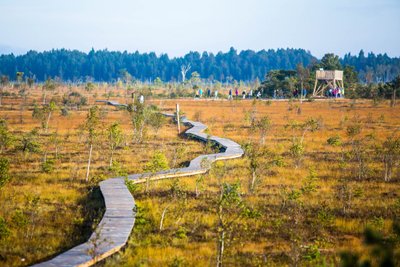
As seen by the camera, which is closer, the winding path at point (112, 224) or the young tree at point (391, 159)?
the winding path at point (112, 224)

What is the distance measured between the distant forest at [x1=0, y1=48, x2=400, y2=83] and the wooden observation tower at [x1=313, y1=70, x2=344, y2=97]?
218 ft

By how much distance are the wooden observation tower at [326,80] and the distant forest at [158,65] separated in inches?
2618

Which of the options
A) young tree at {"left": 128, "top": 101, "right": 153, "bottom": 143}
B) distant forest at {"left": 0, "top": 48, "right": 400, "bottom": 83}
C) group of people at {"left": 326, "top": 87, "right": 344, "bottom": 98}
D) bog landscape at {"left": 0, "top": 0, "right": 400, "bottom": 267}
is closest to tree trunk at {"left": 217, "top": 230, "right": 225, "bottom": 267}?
bog landscape at {"left": 0, "top": 0, "right": 400, "bottom": 267}

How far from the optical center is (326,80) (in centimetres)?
6419

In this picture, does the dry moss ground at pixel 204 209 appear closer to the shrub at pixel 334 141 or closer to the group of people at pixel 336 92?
the shrub at pixel 334 141

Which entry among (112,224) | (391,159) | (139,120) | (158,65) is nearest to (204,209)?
(112,224)

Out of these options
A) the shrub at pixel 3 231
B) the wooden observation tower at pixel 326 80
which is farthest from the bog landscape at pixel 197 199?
the wooden observation tower at pixel 326 80

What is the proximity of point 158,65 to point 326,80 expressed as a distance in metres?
98.8

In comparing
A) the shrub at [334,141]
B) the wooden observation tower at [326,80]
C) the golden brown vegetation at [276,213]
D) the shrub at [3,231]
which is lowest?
the golden brown vegetation at [276,213]

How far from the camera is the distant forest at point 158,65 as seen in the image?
142 metres

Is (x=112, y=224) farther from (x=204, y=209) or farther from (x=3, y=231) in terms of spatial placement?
(x=204, y=209)

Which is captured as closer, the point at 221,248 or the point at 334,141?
the point at 221,248

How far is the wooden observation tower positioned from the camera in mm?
60494

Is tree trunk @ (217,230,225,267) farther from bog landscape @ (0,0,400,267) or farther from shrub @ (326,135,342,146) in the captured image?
shrub @ (326,135,342,146)
